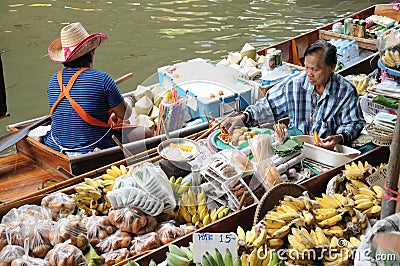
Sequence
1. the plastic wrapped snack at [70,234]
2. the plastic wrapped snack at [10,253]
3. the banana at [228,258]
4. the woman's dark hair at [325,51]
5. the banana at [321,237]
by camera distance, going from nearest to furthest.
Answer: the banana at [228,258], the banana at [321,237], the plastic wrapped snack at [10,253], the plastic wrapped snack at [70,234], the woman's dark hair at [325,51]

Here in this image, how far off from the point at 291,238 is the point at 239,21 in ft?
25.5

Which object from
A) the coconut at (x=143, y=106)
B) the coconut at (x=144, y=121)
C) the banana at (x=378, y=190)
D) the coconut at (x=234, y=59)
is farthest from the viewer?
the coconut at (x=234, y=59)

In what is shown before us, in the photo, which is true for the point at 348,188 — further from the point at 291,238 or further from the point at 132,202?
the point at 132,202

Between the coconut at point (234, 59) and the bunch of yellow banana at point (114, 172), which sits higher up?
the coconut at point (234, 59)

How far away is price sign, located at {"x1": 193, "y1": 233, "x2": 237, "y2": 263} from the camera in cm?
228

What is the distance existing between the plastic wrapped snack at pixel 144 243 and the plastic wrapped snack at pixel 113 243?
0.04 meters

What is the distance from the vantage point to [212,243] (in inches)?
90.2

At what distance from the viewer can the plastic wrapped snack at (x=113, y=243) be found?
2.70 m

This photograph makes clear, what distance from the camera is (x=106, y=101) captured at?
3.94m

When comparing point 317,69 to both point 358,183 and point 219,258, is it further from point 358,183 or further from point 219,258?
point 219,258

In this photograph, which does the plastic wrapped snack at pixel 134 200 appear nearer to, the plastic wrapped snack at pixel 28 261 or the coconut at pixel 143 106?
the plastic wrapped snack at pixel 28 261

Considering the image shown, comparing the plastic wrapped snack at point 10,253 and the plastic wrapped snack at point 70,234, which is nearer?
the plastic wrapped snack at point 10,253

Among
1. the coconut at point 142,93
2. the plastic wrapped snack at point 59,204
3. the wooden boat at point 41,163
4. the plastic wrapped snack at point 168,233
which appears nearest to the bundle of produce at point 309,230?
the plastic wrapped snack at point 168,233

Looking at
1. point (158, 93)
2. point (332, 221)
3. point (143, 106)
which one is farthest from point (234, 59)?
point (332, 221)
